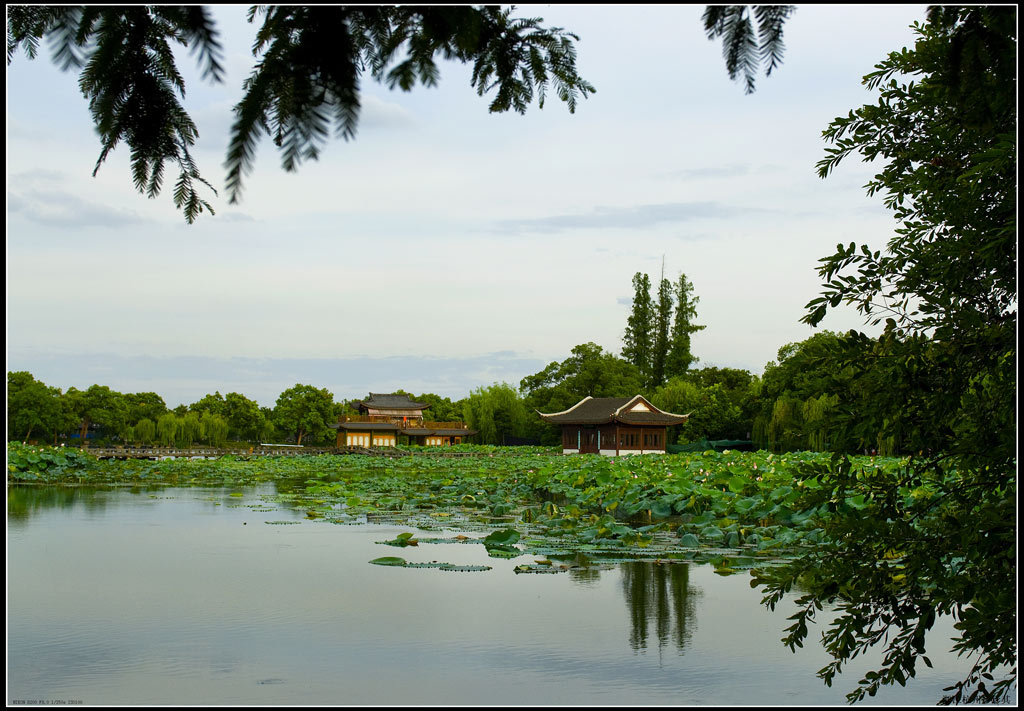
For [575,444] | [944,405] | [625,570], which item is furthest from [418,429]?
[944,405]

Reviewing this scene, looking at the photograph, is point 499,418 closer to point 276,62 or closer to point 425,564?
point 425,564

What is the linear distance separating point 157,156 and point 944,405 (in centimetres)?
280

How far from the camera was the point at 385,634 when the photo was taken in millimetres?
5004

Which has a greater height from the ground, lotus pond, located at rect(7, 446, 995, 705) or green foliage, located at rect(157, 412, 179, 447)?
green foliage, located at rect(157, 412, 179, 447)

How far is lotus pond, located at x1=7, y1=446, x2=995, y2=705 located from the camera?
4066mm

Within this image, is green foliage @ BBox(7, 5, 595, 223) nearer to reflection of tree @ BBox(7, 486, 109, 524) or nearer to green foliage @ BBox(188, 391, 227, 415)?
reflection of tree @ BBox(7, 486, 109, 524)

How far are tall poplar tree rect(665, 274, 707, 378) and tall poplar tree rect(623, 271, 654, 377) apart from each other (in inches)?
45.2

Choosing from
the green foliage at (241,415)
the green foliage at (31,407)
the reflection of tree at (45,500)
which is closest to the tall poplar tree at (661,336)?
the green foliage at (241,415)

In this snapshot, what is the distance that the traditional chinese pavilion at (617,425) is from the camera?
124 ft

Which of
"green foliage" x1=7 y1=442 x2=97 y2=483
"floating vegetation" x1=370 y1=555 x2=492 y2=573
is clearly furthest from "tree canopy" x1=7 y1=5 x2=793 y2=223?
"green foliage" x1=7 y1=442 x2=97 y2=483

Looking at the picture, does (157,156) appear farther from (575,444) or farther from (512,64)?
(575,444)

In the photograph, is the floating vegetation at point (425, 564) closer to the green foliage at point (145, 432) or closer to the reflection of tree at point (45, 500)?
the reflection of tree at point (45, 500)

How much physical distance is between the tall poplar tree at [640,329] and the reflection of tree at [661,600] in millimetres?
39003

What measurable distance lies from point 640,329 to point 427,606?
4136 centimetres
